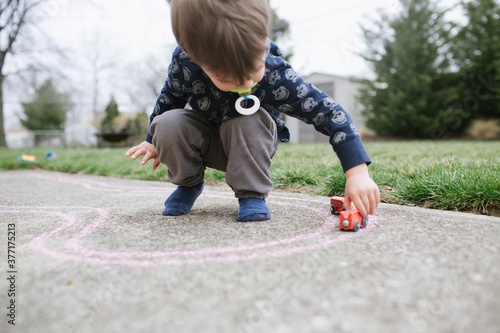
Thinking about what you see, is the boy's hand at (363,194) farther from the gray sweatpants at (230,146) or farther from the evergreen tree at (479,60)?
the evergreen tree at (479,60)

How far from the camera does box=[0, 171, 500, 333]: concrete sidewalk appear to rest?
1.72 ft

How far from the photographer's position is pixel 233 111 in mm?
1241

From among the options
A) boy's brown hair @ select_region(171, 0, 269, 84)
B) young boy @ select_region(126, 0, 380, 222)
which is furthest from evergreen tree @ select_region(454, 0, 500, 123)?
boy's brown hair @ select_region(171, 0, 269, 84)

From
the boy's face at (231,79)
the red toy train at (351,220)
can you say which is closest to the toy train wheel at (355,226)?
the red toy train at (351,220)

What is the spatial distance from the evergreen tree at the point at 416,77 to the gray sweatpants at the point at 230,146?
29.4 feet

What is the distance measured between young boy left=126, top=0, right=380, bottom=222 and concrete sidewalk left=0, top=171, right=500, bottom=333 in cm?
16

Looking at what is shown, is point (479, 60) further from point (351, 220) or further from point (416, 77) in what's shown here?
point (351, 220)

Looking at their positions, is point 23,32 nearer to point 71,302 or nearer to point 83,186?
point 83,186

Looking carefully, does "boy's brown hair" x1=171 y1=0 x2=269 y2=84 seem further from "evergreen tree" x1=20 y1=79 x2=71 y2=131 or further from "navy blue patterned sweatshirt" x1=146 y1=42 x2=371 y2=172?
"evergreen tree" x1=20 y1=79 x2=71 y2=131

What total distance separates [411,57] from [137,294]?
10.3 meters

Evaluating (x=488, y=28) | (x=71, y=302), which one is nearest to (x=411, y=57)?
(x=488, y=28)

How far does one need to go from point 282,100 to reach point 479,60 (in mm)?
10178

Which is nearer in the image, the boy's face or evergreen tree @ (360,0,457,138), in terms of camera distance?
the boy's face

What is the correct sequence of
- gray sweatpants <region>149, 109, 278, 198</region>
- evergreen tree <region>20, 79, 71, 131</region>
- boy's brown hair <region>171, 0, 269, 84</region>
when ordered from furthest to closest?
1. evergreen tree <region>20, 79, 71, 131</region>
2. gray sweatpants <region>149, 109, 278, 198</region>
3. boy's brown hair <region>171, 0, 269, 84</region>
